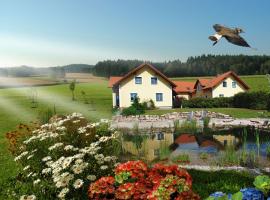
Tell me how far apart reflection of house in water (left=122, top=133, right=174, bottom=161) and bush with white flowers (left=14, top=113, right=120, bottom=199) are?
3.85m

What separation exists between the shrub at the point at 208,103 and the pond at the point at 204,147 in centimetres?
2039

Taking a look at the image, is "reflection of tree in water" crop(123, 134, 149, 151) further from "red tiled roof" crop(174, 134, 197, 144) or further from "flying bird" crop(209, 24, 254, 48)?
"flying bird" crop(209, 24, 254, 48)

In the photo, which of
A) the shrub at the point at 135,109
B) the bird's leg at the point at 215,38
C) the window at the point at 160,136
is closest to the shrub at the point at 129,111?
the shrub at the point at 135,109

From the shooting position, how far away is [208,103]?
4731 cm

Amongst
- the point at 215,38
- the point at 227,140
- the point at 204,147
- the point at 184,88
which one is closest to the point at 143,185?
the point at 215,38

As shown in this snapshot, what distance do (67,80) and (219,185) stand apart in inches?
2739

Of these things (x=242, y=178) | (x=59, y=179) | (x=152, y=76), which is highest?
(x=152, y=76)

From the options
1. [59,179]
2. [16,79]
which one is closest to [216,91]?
[16,79]

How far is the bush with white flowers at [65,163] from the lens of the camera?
24.6 ft

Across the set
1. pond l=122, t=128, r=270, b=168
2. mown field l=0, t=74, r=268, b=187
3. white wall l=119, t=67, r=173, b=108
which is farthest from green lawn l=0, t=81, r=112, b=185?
pond l=122, t=128, r=270, b=168

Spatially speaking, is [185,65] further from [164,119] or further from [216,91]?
[164,119]

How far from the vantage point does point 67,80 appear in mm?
77375

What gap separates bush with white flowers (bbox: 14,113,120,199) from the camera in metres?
7.50

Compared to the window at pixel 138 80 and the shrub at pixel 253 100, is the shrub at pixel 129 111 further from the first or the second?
the shrub at pixel 253 100
